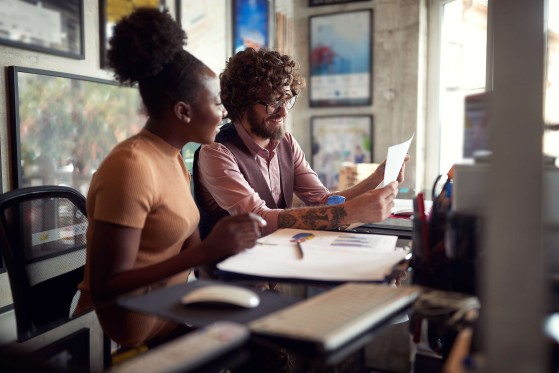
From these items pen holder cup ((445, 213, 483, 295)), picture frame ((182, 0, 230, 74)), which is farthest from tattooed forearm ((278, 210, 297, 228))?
picture frame ((182, 0, 230, 74))

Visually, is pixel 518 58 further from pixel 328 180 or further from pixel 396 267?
pixel 328 180

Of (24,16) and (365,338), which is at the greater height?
(24,16)

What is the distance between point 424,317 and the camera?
740mm

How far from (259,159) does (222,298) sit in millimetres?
1231

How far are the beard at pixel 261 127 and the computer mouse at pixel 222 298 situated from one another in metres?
1.21

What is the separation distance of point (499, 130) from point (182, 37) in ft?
3.21

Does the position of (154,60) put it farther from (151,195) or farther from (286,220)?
(286,220)

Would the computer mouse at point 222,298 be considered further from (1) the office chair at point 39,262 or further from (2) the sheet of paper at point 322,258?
(1) the office chair at point 39,262

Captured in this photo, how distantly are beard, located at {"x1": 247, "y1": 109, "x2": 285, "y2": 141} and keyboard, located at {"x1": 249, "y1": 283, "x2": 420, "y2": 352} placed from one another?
1.22 m

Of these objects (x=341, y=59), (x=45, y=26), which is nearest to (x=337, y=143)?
(x=341, y=59)

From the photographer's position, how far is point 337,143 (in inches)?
156

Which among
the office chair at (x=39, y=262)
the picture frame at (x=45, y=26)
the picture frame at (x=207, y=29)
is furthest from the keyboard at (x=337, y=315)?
the picture frame at (x=207, y=29)

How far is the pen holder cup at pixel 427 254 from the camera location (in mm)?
878

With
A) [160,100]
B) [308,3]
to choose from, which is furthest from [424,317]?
[308,3]
